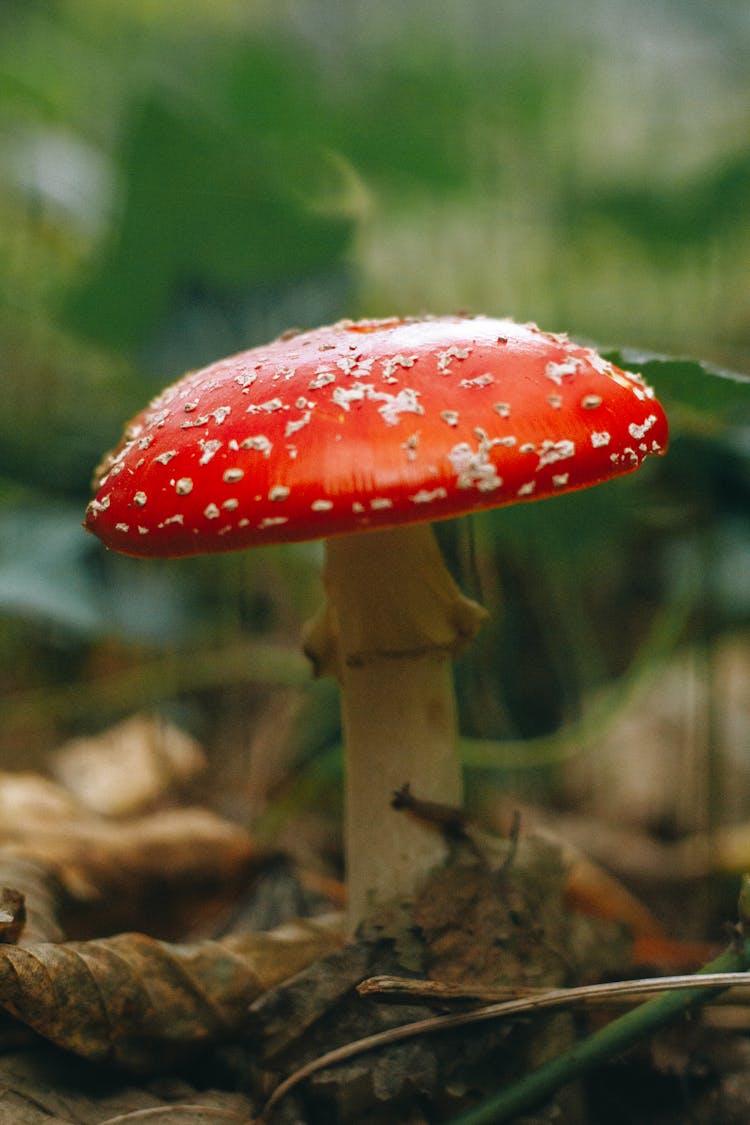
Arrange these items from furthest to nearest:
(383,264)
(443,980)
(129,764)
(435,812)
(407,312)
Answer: (383,264) < (407,312) < (129,764) < (435,812) < (443,980)

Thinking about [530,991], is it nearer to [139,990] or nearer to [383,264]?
[139,990]

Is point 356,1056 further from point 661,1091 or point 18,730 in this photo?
point 18,730

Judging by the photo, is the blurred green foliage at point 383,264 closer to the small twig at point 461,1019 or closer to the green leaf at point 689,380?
the green leaf at point 689,380

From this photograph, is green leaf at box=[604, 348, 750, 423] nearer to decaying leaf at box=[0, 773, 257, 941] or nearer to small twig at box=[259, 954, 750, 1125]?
small twig at box=[259, 954, 750, 1125]

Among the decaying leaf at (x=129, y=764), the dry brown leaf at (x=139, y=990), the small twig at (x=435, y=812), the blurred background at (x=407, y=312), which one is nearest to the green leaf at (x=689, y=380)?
the blurred background at (x=407, y=312)

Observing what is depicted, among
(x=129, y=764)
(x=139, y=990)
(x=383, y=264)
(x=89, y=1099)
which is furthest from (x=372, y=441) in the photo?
(x=383, y=264)

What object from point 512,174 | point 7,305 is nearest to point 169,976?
point 7,305
